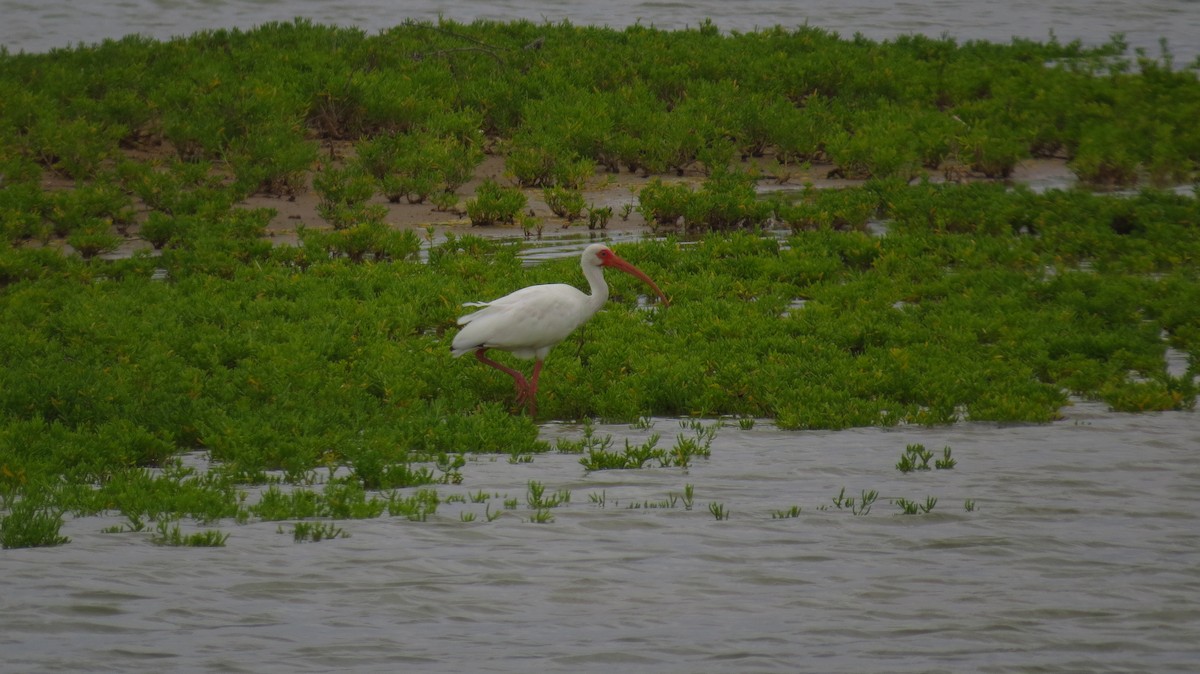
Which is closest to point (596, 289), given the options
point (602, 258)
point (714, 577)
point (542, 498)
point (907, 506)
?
point (602, 258)

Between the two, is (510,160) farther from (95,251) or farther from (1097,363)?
(1097,363)

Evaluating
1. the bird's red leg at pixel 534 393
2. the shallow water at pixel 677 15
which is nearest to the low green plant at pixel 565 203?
the bird's red leg at pixel 534 393

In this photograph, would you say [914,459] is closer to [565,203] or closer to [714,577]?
[714,577]

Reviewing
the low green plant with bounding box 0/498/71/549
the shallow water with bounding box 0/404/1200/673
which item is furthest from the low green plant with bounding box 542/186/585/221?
the low green plant with bounding box 0/498/71/549

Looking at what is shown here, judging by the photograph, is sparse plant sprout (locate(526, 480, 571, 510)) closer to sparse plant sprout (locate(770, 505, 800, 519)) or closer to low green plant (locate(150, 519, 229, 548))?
sparse plant sprout (locate(770, 505, 800, 519))

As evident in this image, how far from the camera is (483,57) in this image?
20.9 m

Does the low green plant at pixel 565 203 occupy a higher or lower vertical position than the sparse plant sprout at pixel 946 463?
higher

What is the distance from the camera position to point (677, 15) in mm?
30188

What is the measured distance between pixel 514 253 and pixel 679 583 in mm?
7101

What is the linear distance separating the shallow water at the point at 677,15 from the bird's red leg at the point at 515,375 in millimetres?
18068

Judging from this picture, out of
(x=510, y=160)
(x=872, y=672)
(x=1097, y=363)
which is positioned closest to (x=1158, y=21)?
(x=510, y=160)

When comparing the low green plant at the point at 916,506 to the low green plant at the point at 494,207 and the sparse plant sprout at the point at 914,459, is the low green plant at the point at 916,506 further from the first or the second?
the low green plant at the point at 494,207

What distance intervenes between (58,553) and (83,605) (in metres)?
0.69

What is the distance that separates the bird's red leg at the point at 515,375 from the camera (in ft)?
32.9
